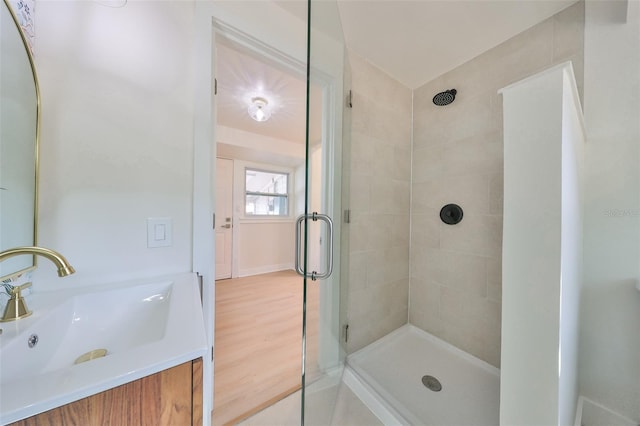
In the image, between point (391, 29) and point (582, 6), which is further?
point (391, 29)

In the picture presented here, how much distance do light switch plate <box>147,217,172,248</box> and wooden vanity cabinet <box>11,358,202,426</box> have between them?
696 mm

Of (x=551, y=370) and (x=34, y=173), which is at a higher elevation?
(x=34, y=173)

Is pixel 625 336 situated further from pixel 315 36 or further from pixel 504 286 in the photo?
pixel 315 36

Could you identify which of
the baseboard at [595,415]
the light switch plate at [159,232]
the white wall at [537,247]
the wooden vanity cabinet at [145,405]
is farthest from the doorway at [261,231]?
the baseboard at [595,415]

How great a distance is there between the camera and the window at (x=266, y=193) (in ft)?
12.4

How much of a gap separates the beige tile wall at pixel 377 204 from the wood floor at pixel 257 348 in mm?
507

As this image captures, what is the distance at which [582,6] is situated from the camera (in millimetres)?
1101

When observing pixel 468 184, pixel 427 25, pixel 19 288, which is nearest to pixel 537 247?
pixel 468 184

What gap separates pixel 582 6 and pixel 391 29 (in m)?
0.98

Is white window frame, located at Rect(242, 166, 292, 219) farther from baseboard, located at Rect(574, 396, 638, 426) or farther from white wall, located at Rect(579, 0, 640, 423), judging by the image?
baseboard, located at Rect(574, 396, 638, 426)

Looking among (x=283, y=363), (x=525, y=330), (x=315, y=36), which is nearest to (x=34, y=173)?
(x=315, y=36)

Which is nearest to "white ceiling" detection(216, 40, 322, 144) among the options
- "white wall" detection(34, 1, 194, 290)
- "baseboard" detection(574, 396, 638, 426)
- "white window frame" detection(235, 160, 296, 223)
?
"white wall" detection(34, 1, 194, 290)

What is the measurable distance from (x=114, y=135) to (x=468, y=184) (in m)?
2.10

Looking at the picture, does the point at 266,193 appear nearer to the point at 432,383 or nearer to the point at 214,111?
the point at 214,111
